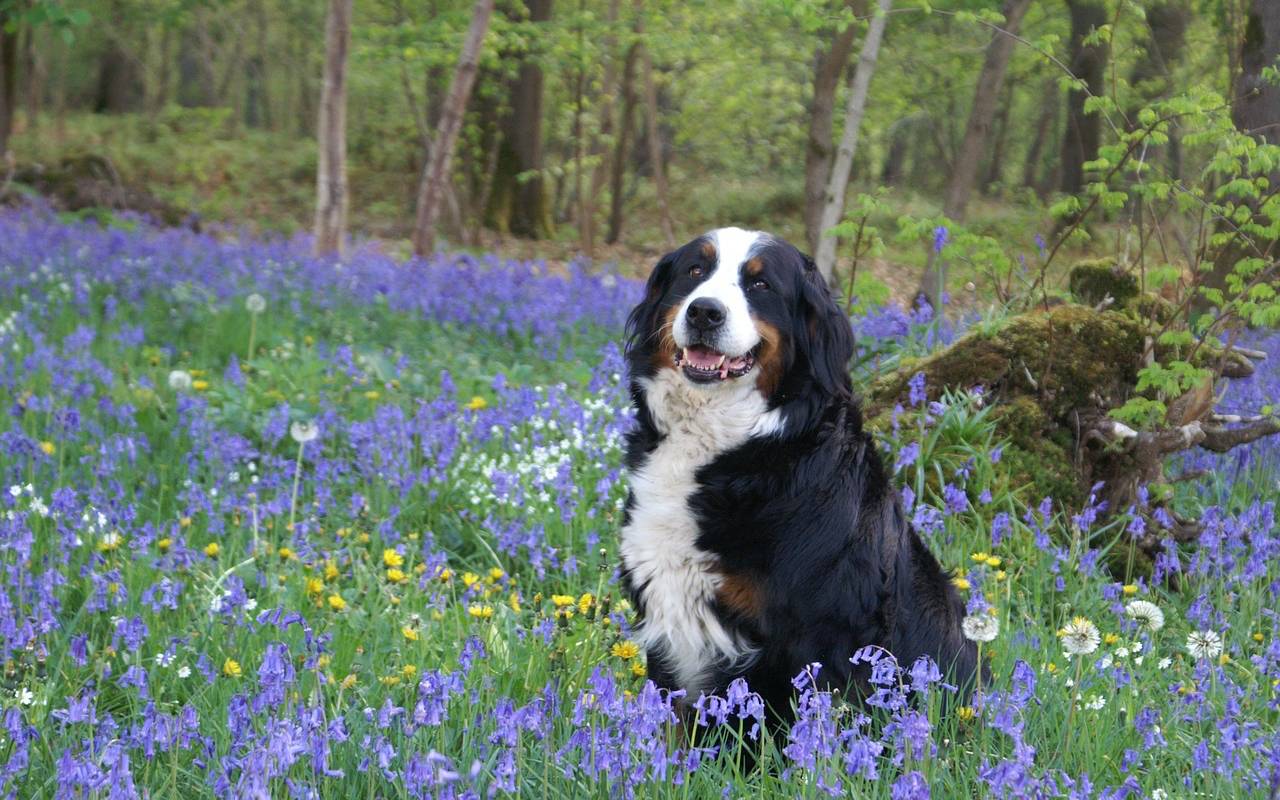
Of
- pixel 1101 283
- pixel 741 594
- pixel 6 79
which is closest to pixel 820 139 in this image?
pixel 1101 283

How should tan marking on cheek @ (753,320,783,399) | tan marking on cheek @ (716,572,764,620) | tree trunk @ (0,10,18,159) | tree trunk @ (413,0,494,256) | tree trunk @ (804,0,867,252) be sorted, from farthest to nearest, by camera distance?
tree trunk @ (0,10,18,159) → tree trunk @ (804,0,867,252) → tree trunk @ (413,0,494,256) → tan marking on cheek @ (753,320,783,399) → tan marking on cheek @ (716,572,764,620)

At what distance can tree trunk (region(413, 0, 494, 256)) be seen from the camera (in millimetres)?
10141

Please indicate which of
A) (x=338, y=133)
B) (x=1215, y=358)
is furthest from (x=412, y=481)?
(x=338, y=133)

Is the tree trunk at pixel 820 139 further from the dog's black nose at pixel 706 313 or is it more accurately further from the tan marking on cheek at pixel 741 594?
the tan marking on cheek at pixel 741 594

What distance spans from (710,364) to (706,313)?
0.16m

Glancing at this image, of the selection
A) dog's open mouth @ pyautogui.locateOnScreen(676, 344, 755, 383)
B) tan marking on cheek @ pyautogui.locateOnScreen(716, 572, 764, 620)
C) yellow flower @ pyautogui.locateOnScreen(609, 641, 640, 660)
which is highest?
dog's open mouth @ pyautogui.locateOnScreen(676, 344, 755, 383)

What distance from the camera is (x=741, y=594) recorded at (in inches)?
120

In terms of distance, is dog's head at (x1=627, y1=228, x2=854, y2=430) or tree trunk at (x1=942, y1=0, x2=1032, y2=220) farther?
tree trunk at (x1=942, y1=0, x2=1032, y2=220)

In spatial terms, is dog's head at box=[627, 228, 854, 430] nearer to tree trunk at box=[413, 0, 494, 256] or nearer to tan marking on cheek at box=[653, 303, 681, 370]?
tan marking on cheek at box=[653, 303, 681, 370]

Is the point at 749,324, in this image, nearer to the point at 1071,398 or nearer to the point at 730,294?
the point at 730,294

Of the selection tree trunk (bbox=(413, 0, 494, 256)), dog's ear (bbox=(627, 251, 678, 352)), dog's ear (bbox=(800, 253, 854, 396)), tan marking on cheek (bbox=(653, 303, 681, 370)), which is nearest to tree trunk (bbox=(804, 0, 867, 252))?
tree trunk (bbox=(413, 0, 494, 256))

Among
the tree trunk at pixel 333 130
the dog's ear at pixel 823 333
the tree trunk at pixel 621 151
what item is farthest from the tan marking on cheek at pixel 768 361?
the tree trunk at pixel 621 151

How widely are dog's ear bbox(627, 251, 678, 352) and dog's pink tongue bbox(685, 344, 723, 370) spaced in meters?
0.28

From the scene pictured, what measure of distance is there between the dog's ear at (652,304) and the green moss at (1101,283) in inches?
126
